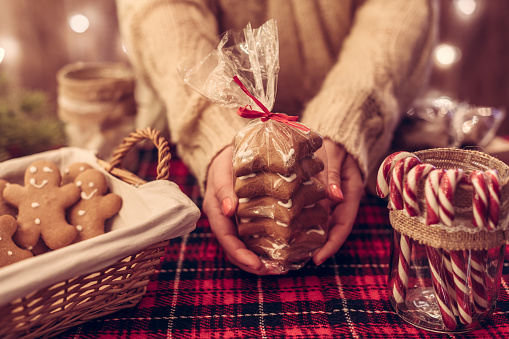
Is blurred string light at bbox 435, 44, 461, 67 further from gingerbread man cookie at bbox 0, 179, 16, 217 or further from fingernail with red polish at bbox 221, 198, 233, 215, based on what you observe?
gingerbread man cookie at bbox 0, 179, 16, 217

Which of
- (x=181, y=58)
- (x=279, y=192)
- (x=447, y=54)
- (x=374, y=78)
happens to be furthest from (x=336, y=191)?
(x=447, y=54)

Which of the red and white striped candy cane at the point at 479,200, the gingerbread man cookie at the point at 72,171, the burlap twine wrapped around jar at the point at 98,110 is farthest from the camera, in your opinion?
the burlap twine wrapped around jar at the point at 98,110

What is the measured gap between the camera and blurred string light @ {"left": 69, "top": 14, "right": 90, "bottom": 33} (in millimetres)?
2025

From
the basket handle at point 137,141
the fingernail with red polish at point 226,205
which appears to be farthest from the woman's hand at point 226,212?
the basket handle at point 137,141

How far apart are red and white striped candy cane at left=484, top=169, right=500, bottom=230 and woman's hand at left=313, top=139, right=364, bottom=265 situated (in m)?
0.26

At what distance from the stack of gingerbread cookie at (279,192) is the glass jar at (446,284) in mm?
150

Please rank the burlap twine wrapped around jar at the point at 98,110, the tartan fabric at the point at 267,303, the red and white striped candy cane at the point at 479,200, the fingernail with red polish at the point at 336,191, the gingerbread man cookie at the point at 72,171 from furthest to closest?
the burlap twine wrapped around jar at the point at 98,110
the gingerbread man cookie at the point at 72,171
the fingernail with red polish at the point at 336,191
the tartan fabric at the point at 267,303
the red and white striped candy cane at the point at 479,200

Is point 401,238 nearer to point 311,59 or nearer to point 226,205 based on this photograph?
point 226,205

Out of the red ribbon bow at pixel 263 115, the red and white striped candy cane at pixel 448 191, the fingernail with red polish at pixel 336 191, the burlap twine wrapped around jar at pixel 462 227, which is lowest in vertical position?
the fingernail with red polish at pixel 336 191

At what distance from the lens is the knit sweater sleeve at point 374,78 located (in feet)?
3.01

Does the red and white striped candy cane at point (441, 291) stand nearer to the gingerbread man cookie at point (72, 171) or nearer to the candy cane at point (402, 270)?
the candy cane at point (402, 270)

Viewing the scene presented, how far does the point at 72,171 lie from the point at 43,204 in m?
0.11

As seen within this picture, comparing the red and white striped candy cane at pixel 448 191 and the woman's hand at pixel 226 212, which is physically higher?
the red and white striped candy cane at pixel 448 191

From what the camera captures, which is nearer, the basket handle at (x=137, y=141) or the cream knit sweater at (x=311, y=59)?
the basket handle at (x=137, y=141)
